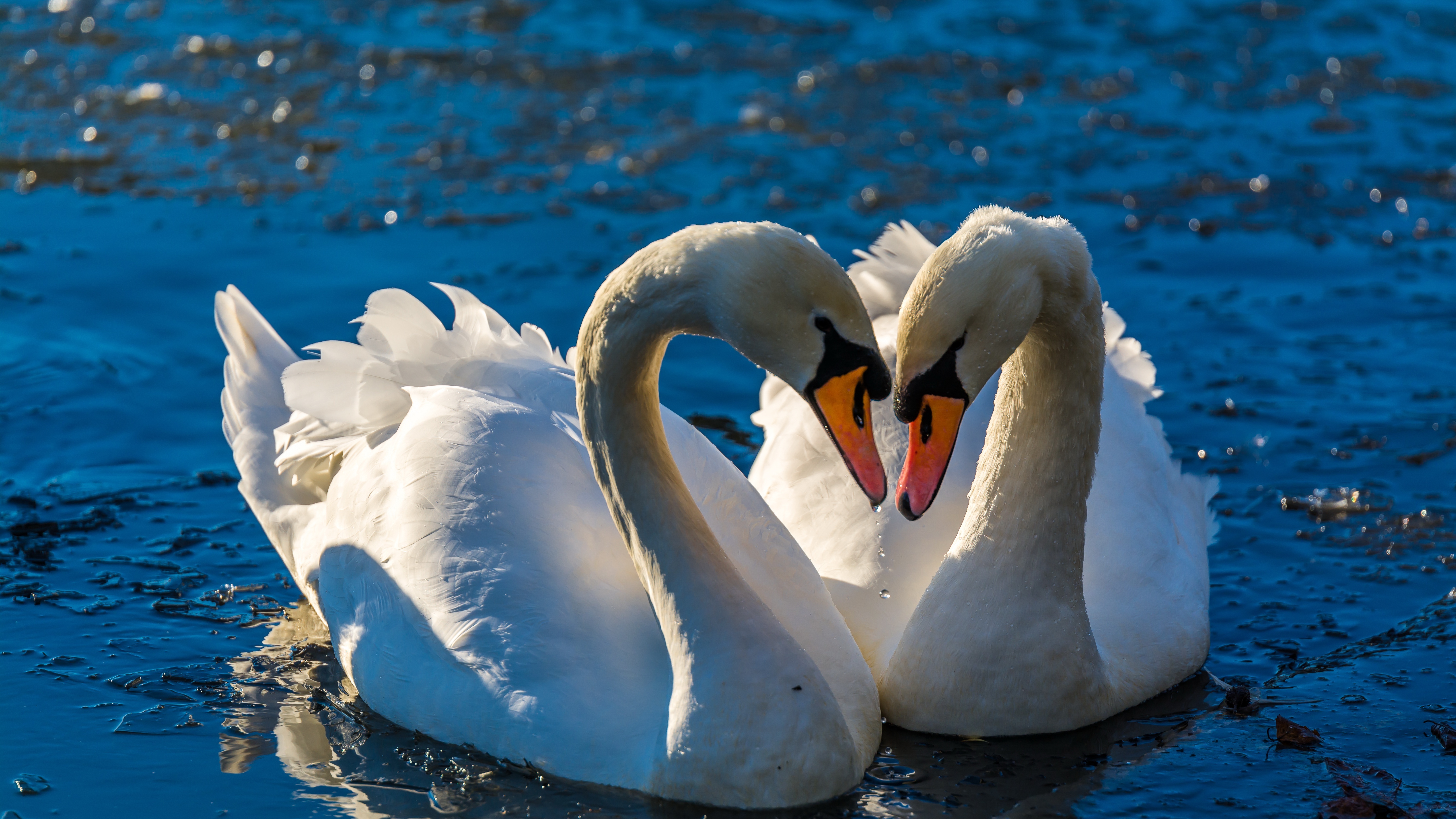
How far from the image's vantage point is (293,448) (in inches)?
243

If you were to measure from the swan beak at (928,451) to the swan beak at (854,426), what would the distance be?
27 cm

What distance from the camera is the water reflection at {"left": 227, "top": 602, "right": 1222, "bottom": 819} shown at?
4.77m

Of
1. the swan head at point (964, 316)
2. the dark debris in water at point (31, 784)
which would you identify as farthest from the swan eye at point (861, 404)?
the dark debris in water at point (31, 784)

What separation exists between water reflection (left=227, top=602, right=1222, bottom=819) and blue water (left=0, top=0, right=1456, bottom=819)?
0.7 inches

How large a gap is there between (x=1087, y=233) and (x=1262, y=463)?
105 inches

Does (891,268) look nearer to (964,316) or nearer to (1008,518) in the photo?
(1008,518)

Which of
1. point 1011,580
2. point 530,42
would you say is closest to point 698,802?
point 1011,580

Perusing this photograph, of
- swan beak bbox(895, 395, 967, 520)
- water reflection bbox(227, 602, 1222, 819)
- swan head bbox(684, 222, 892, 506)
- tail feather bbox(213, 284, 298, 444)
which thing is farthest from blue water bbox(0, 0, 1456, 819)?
swan head bbox(684, 222, 892, 506)

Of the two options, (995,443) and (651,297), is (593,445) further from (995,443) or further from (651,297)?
(995,443)

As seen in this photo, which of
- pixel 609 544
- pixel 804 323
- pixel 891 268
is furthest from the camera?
pixel 891 268

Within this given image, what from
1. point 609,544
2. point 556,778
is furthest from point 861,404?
point 556,778

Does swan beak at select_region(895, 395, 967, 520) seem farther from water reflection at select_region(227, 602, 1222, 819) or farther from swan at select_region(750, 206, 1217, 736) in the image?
water reflection at select_region(227, 602, 1222, 819)

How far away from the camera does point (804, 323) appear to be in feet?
13.8

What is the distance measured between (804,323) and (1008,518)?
121 cm
